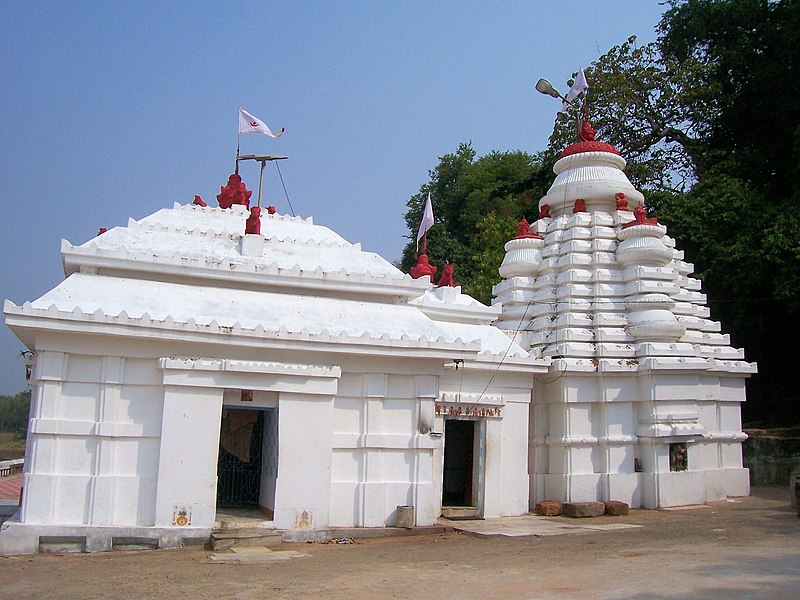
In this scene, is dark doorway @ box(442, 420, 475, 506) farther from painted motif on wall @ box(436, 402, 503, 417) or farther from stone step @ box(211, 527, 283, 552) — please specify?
stone step @ box(211, 527, 283, 552)

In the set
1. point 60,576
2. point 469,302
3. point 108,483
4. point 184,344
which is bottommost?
point 60,576

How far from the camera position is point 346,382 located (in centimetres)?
1259

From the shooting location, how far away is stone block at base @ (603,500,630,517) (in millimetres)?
14688

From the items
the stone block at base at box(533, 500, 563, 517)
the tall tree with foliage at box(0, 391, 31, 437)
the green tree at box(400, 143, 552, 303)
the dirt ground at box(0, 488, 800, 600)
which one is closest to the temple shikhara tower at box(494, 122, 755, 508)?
the stone block at base at box(533, 500, 563, 517)

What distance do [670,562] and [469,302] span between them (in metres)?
7.79

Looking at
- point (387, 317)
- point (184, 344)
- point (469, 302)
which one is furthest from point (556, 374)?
point (184, 344)

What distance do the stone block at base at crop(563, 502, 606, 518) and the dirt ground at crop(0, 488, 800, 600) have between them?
82.0 inches

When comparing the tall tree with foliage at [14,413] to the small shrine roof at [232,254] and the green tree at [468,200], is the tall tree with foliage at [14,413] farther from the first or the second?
the small shrine roof at [232,254]

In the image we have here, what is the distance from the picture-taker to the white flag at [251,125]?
15633mm

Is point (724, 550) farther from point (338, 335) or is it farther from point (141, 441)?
point (141, 441)

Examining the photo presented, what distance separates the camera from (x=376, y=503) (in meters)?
12.3

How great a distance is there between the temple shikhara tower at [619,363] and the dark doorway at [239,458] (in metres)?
5.82

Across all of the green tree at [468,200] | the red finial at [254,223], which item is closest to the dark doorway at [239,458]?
the red finial at [254,223]

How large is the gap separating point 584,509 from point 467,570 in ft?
19.2
